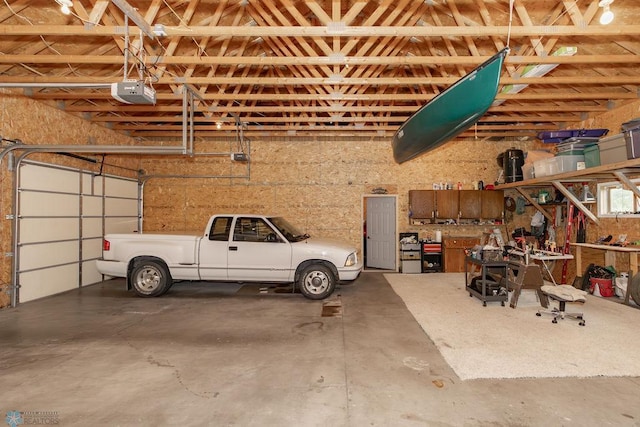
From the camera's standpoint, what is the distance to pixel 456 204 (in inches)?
375

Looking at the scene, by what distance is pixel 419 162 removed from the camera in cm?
999

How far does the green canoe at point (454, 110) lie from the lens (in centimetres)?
428

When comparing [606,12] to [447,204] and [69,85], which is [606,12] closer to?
[447,204]

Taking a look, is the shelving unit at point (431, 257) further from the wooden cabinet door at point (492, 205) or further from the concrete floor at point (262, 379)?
the concrete floor at point (262, 379)

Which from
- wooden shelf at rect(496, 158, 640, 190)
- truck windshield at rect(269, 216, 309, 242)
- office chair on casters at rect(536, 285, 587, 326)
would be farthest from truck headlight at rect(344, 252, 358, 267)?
wooden shelf at rect(496, 158, 640, 190)

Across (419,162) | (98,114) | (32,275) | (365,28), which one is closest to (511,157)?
(419,162)

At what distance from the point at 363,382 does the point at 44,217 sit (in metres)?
7.43

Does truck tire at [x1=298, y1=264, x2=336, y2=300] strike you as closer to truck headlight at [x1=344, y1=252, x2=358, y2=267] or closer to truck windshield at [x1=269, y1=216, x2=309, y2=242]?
truck headlight at [x1=344, y1=252, x2=358, y2=267]

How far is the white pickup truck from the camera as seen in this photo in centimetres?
646

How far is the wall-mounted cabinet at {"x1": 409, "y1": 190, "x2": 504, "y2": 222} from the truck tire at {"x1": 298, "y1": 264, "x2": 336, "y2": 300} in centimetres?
432

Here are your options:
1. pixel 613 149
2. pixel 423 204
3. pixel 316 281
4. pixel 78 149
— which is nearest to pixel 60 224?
pixel 78 149

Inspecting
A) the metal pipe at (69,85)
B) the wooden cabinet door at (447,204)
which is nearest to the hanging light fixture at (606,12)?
the wooden cabinet door at (447,204)

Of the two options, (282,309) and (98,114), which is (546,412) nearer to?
(282,309)

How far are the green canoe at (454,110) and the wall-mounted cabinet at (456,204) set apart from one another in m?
2.57
